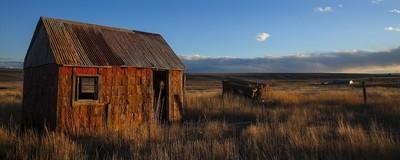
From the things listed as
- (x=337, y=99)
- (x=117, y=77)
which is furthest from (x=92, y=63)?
(x=337, y=99)

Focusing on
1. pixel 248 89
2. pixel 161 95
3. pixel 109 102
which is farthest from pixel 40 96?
pixel 248 89

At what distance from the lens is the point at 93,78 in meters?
13.4

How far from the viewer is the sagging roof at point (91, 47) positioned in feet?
40.1

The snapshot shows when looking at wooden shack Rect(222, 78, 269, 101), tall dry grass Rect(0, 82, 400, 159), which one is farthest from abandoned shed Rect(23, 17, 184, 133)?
wooden shack Rect(222, 78, 269, 101)

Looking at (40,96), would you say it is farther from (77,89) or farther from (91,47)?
(91,47)

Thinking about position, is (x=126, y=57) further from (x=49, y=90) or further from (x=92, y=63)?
(x=49, y=90)

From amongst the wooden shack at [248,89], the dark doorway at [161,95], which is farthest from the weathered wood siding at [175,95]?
the wooden shack at [248,89]

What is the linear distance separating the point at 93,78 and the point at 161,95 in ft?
11.6

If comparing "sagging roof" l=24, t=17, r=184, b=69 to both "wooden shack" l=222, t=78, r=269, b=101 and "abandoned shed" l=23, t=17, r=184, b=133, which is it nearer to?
"abandoned shed" l=23, t=17, r=184, b=133

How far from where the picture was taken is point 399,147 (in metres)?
7.18

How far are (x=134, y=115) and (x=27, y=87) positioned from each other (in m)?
4.03

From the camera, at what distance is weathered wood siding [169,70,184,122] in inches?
600

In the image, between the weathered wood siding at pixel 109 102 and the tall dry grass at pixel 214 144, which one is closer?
the tall dry grass at pixel 214 144

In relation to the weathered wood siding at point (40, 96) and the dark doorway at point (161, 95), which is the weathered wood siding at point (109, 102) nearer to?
the weathered wood siding at point (40, 96)
